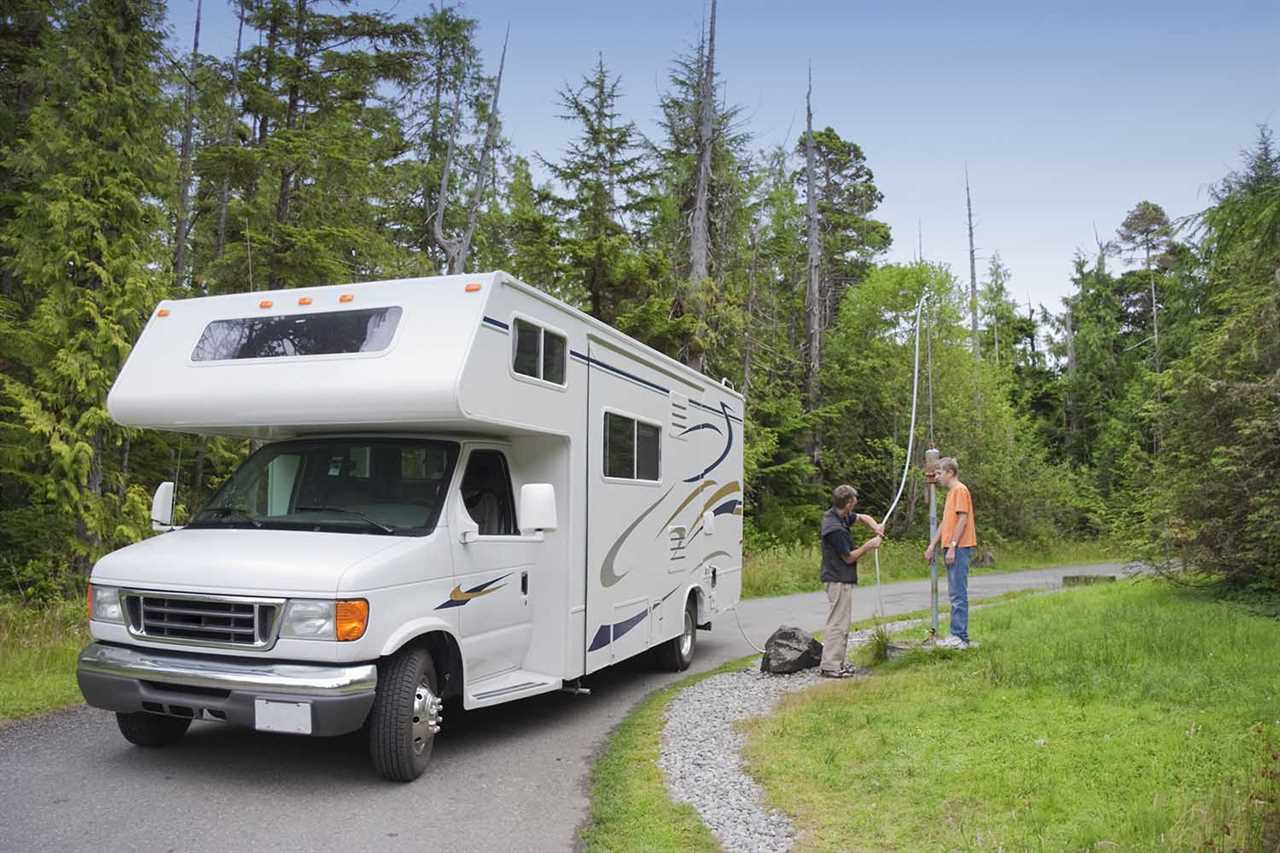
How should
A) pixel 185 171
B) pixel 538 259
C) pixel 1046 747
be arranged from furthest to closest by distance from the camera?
pixel 538 259 < pixel 185 171 < pixel 1046 747

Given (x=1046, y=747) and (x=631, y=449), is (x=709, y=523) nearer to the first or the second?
(x=631, y=449)

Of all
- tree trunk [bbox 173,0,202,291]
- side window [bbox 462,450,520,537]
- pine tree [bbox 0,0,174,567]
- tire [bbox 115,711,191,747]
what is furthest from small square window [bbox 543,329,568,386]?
tree trunk [bbox 173,0,202,291]

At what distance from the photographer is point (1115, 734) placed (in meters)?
6.23

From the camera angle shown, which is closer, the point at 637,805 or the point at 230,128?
the point at 637,805

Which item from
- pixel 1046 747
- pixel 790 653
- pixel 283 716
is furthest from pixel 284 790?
pixel 790 653

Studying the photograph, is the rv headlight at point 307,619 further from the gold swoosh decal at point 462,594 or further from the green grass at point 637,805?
the green grass at point 637,805

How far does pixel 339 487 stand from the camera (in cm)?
679

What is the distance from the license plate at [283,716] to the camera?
5.49 metres

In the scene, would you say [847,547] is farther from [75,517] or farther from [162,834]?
[75,517]

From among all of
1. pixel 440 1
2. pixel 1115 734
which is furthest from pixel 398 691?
pixel 440 1

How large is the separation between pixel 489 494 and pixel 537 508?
69 centimetres

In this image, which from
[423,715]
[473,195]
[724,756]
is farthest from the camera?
[473,195]

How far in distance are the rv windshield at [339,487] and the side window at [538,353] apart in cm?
78

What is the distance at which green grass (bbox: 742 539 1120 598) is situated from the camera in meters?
19.7
